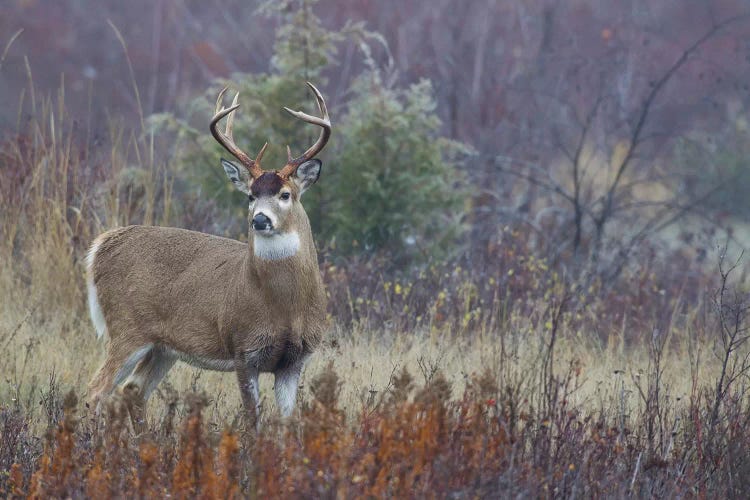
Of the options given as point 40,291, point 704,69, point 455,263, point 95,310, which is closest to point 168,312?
point 95,310

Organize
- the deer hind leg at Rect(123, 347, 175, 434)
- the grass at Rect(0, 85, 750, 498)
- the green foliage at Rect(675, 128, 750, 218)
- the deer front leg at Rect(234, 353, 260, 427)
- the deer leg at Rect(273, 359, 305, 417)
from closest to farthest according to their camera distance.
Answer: the grass at Rect(0, 85, 750, 498), the deer front leg at Rect(234, 353, 260, 427), the deer leg at Rect(273, 359, 305, 417), the deer hind leg at Rect(123, 347, 175, 434), the green foliage at Rect(675, 128, 750, 218)

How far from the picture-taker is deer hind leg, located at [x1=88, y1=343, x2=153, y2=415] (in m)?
6.70

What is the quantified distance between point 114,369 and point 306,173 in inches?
59.5

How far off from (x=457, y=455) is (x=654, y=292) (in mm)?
5865

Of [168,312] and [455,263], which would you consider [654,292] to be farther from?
[168,312]

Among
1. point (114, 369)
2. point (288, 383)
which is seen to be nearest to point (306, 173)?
point (288, 383)

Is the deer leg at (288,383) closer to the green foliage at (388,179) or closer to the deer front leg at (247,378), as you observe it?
the deer front leg at (247,378)

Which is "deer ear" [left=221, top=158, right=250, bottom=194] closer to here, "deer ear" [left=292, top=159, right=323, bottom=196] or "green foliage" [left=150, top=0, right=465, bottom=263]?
"deer ear" [left=292, top=159, right=323, bottom=196]

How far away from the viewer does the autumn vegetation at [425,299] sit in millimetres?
4449

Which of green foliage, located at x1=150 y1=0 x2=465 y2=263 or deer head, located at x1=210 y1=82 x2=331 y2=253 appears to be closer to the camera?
deer head, located at x1=210 y1=82 x2=331 y2=253

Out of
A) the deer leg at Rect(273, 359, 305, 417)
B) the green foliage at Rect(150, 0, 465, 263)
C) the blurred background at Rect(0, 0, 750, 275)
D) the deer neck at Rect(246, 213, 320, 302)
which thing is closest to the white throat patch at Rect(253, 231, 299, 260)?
the deer neck at Rect(246, 213, 320, 302)

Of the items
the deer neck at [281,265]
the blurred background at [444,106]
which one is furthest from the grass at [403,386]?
the deer neck at [281,265]

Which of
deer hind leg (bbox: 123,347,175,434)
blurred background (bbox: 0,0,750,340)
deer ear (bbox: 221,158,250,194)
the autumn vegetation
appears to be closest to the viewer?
the autumn vegetation

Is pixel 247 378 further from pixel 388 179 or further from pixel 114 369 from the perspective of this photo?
pixel 388 179
